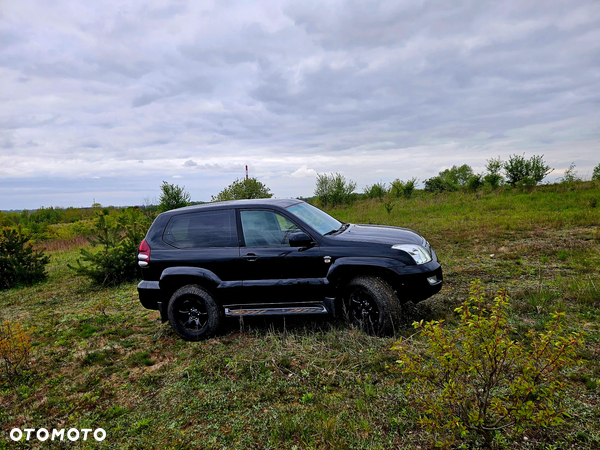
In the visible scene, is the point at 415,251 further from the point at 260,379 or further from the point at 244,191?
the point at 244,191

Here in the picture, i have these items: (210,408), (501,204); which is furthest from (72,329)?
(501,204)

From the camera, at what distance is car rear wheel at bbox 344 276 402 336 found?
375 cm

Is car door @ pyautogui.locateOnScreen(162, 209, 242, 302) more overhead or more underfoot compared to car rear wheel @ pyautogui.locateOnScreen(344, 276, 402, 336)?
more overhead

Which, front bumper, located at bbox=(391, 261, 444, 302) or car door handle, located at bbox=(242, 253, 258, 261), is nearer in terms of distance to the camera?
front bumper, located at bbox=(391, 261, 444, 302)

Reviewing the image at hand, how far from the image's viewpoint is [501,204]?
1681cm

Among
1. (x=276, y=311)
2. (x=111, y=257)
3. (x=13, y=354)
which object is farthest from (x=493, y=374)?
(x=111, y=257)

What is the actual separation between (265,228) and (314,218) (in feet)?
2.44

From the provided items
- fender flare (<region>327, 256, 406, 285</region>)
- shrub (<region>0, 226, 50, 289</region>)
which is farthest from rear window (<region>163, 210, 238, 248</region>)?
shrub (<region>0, 226, 50, 289</region>)

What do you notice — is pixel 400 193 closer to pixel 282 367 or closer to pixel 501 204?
pixel 501 204

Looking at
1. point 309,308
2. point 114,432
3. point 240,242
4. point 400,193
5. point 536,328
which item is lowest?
point 114,432

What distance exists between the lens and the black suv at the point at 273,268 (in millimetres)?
3896

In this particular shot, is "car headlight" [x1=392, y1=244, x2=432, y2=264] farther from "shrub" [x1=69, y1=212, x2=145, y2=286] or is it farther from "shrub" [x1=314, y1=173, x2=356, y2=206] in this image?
"shrub" [x1=314, y1=173, x2=356, y2=206]

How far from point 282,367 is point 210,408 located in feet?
2.69

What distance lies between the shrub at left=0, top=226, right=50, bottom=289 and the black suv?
7342 millimetres
